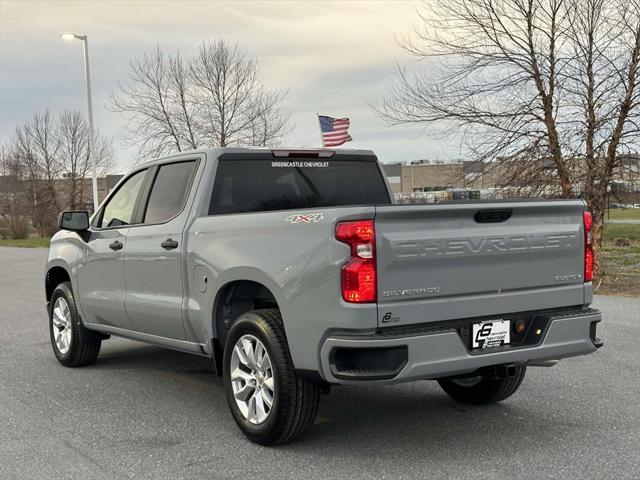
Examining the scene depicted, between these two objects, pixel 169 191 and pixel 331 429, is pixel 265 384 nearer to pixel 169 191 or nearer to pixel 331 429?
pixel 331 429

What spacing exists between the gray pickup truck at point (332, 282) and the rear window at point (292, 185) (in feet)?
0.04

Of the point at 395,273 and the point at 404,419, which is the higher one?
the point at 395,273

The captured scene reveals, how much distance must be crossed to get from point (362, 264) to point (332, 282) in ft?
0.68

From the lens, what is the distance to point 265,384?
460 centimetres

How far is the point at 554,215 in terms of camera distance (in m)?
4.64

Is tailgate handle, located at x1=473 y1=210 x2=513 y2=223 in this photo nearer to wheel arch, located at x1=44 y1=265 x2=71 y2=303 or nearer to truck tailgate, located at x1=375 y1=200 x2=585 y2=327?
truck tailgate, located at x1=375 y1=200 x2=585 y2=327

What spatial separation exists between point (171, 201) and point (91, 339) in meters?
2.01

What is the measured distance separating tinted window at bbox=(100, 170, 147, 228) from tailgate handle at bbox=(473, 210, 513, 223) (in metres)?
3.13

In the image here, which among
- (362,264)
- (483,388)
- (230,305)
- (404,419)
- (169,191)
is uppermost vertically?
(169,191)

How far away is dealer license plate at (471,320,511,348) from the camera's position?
4289 millimetres

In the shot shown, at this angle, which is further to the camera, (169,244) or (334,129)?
(334,129)

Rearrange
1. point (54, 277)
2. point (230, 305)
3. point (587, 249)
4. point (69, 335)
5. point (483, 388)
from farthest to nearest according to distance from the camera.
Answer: point (54, 277) < point (69, 335) < point (483, 388) < point (230, 305) < point (587, 249)

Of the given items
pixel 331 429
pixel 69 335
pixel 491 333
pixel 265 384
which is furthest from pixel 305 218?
pixel 69 335

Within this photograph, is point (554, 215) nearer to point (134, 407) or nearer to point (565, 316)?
point (565, 316)
